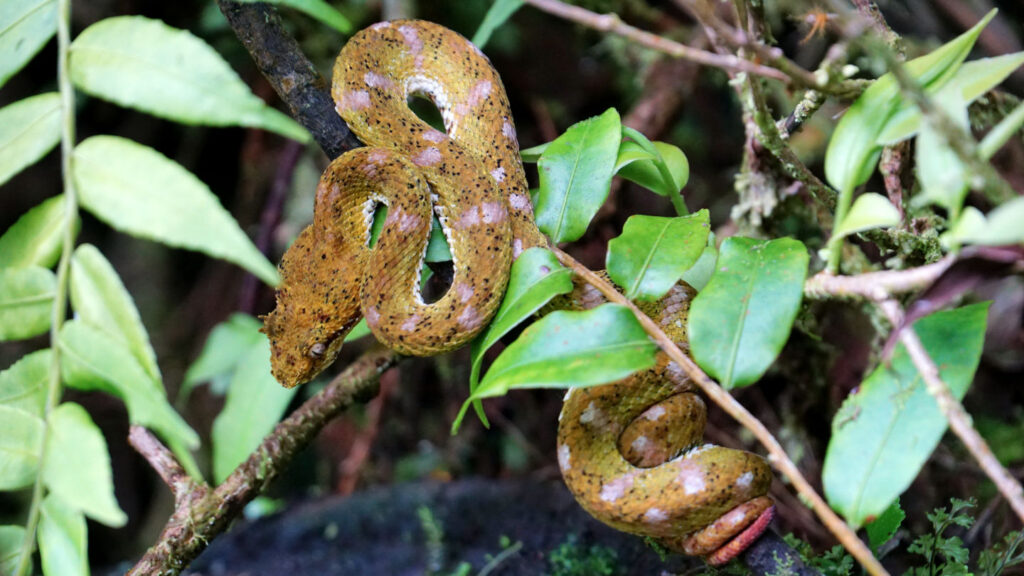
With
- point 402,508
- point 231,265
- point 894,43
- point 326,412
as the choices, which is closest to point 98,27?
point 326,412

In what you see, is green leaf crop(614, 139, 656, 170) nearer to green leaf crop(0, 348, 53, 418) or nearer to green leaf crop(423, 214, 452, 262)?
green leaf crop(423, 214, 452, 262)

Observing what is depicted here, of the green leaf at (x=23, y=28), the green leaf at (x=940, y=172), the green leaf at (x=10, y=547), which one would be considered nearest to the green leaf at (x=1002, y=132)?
the green leaf at (x=940, y=172)

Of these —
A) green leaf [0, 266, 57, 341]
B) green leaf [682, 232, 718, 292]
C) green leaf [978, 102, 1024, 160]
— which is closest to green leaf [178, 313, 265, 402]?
green leaf [0, 266, 57, 341]

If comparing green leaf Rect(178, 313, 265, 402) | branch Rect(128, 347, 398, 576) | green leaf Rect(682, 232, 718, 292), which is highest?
green leaf Rect(682, 232, 718, 292)

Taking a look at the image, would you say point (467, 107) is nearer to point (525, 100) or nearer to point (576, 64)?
point (525, 100)

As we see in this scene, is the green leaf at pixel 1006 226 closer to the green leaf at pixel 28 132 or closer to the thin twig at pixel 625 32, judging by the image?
the thin twig at pixel 625 32

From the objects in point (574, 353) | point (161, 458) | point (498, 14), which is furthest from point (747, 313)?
point (161, 458)

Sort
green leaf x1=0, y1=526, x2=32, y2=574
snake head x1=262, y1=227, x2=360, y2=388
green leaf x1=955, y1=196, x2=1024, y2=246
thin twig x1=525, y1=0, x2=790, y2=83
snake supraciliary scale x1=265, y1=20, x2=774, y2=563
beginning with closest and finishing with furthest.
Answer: green leaf x1=955, y1=196, x2=1024, y2=246 < thin twig x1=525, y1=0, x2=790, y2=83 < green leaf x1=0, y1=526, x2=32, y2=574 < snake supraciliary scale x1=265, y1=20, x2=774, y2=563 < snake head x1=262, y1=227, x2=360, y2=388

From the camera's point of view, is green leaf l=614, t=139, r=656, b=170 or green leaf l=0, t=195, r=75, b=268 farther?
green leaf l=614, t=139, r=656, b=170
